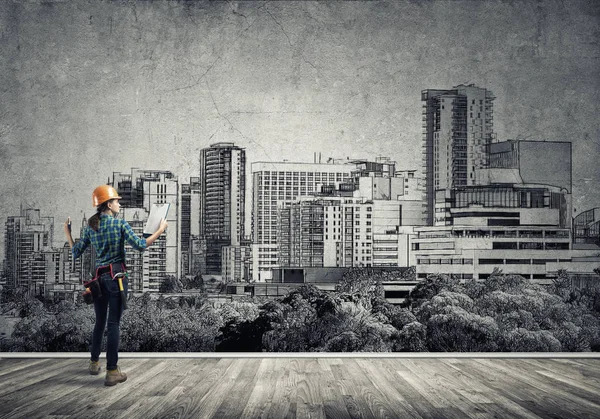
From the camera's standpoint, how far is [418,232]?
6840 mm

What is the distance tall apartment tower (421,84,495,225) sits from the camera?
6.83 meters

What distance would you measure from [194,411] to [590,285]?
4575 mm

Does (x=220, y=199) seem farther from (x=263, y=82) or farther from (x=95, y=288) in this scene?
(x=95, y=288)

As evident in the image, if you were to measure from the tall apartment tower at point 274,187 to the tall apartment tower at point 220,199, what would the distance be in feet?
0.54

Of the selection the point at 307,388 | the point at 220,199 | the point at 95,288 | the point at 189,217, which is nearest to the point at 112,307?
the point at 95,288

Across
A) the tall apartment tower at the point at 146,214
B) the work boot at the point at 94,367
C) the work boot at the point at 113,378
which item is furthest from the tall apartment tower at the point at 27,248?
the work boot at the point at 113,378

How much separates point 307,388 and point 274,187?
101 inches

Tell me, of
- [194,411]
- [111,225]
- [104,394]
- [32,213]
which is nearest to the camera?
[194,411]

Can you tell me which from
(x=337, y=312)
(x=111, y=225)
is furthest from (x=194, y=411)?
(x=337, y=312)

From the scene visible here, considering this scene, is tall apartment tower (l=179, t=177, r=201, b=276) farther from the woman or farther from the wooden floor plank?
the wooden floor plank

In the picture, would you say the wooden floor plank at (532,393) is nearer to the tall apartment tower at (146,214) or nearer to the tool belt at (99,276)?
the tool belt at (99,276)

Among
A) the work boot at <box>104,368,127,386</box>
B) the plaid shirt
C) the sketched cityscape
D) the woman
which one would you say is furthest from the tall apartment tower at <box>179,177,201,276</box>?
the work boot at <box>104,368,127,386</box>

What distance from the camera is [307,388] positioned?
4.75m

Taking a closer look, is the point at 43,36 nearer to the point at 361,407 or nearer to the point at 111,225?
the point at 111,225
